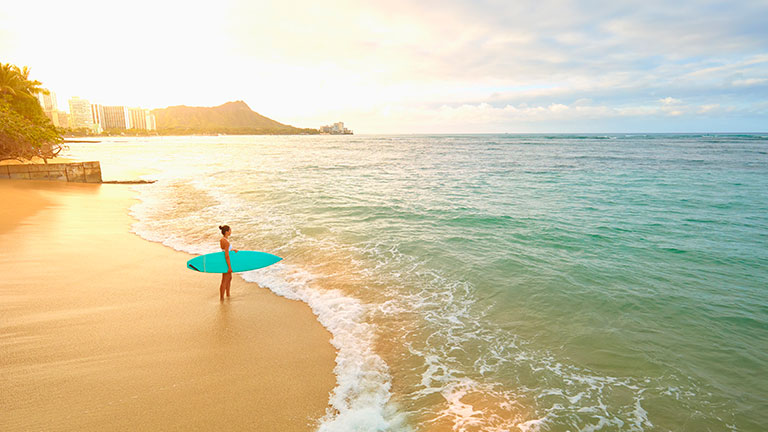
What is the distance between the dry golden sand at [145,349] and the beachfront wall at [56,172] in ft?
61.4

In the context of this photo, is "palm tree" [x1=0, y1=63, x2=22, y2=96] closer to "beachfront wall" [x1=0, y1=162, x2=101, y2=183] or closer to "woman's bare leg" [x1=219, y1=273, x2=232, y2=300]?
"beachfront wall" [x1=0, y1=162, x2=101, y2=183]

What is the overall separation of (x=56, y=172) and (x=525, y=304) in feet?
104

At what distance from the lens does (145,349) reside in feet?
19.4

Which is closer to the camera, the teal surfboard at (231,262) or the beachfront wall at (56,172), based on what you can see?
the teal surfboard at (231,262)

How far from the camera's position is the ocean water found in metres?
5.12

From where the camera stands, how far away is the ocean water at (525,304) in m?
5.12

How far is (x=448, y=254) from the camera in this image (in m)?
11.6

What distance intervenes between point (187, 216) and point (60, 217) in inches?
181

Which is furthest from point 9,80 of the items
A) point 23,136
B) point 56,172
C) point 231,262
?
point 231,262

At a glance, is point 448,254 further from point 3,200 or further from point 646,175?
point 646,175

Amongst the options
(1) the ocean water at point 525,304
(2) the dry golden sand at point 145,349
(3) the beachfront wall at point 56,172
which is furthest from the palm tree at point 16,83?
(2) the dry golden sand at point 145,349

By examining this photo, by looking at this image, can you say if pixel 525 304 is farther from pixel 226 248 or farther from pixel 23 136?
pixel 23 136

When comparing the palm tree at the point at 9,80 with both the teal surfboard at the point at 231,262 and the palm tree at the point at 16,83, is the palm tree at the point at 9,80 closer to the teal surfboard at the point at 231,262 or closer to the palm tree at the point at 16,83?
the palm tree at the point at 16,83

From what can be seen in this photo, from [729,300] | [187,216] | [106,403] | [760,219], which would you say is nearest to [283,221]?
[187,216]
